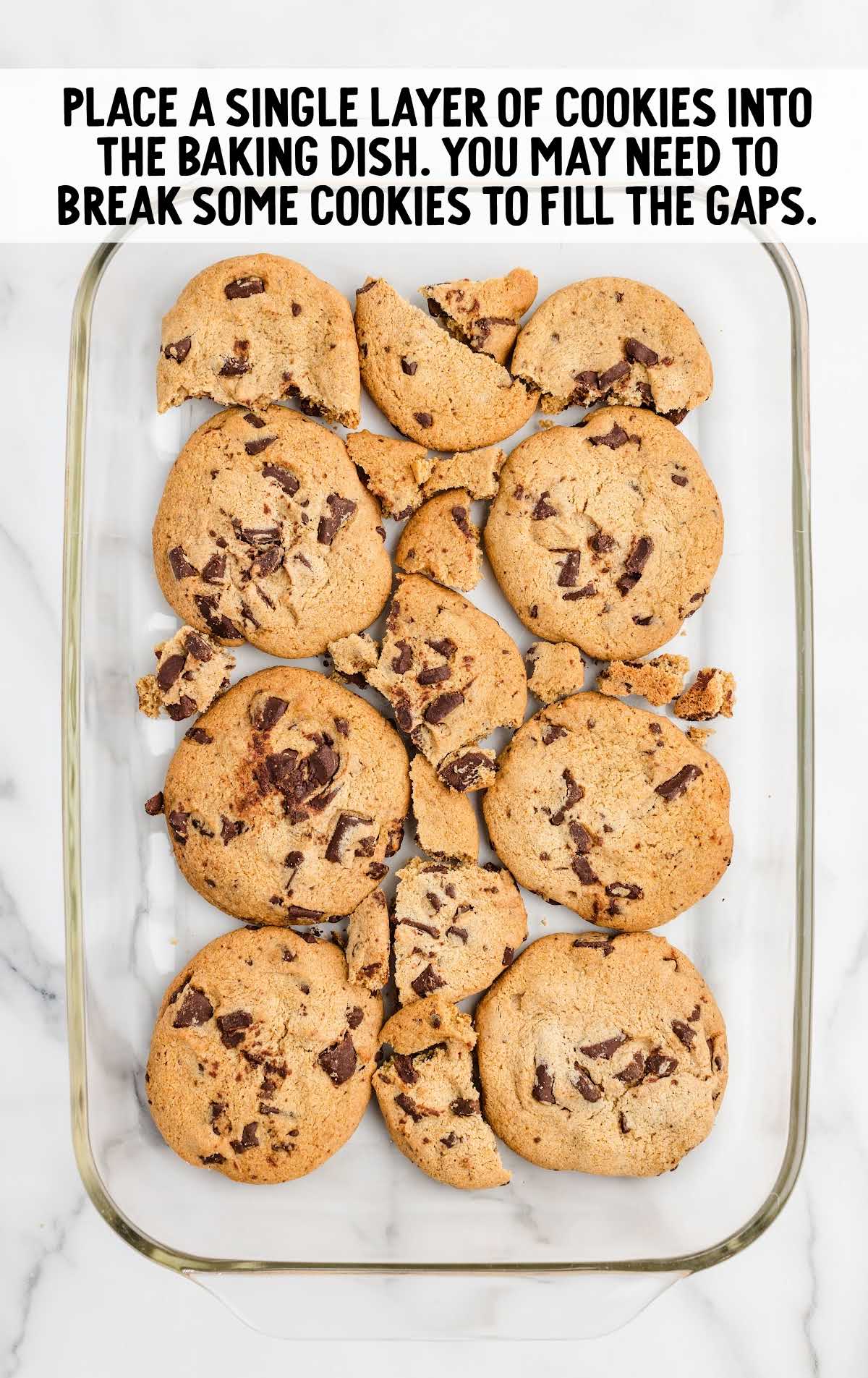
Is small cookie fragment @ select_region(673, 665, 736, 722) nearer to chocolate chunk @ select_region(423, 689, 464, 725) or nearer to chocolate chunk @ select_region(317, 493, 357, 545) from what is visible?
chocolate chunk @ select_region(423, 689, 464, 725)

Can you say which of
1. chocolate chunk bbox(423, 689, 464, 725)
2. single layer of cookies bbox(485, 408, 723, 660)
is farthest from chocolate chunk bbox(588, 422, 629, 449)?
chocolate chunk bbox(423, 689, 464, 725)

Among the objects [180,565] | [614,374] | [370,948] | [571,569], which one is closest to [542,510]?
[571,569]

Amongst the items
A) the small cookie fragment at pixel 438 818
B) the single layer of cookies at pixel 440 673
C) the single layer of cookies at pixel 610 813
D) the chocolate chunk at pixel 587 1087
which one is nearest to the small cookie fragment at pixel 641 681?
the single layer of cookies at pixel 610 813

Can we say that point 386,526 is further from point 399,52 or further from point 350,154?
point 399,52

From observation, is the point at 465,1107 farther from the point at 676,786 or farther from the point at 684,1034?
the point at 676,786

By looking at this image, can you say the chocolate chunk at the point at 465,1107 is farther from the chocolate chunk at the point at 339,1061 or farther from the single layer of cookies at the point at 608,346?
the single layer of cookies at the point at 608,346

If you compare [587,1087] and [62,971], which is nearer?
[587,1087]

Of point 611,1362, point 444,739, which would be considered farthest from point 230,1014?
point 611,1362
